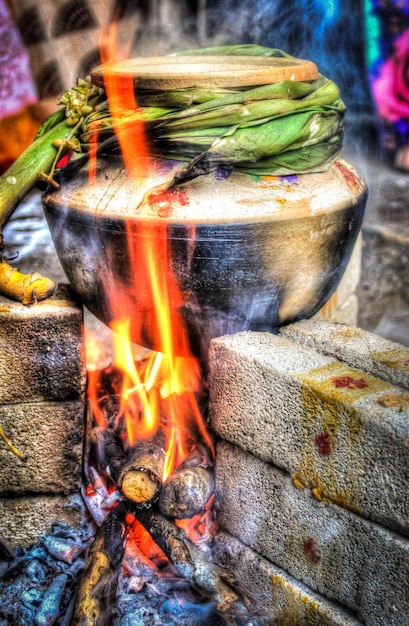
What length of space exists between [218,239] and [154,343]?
1.87ft

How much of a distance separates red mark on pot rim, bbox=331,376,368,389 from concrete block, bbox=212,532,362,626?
30.5 inches

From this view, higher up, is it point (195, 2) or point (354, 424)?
point (195, 2)

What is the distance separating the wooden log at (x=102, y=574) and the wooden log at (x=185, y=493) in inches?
8.0

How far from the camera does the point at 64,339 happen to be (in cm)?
246

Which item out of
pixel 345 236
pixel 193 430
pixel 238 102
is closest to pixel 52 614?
pixel 193 430

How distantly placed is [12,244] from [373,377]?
420 cm

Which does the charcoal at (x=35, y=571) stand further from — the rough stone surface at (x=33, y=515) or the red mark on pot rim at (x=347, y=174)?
the red mark on pot rim at (x=347, y=174)

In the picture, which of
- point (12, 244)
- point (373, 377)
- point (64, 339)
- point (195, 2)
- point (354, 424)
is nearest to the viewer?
point (354, 424)

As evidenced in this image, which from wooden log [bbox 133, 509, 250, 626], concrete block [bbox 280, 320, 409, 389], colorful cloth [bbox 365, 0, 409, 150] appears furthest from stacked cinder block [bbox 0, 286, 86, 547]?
colorful cloth [bbox 365, 0, 409, 150]

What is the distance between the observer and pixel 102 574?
2.28 m

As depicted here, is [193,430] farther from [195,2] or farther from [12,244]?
[195,2]

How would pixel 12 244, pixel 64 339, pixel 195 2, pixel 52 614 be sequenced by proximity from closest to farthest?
pixel 52 614, pixel 64 339, pixel 12 244, pixel 195 2

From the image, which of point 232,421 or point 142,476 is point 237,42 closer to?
point 232,421

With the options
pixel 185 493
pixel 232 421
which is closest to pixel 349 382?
pixel 232 421
